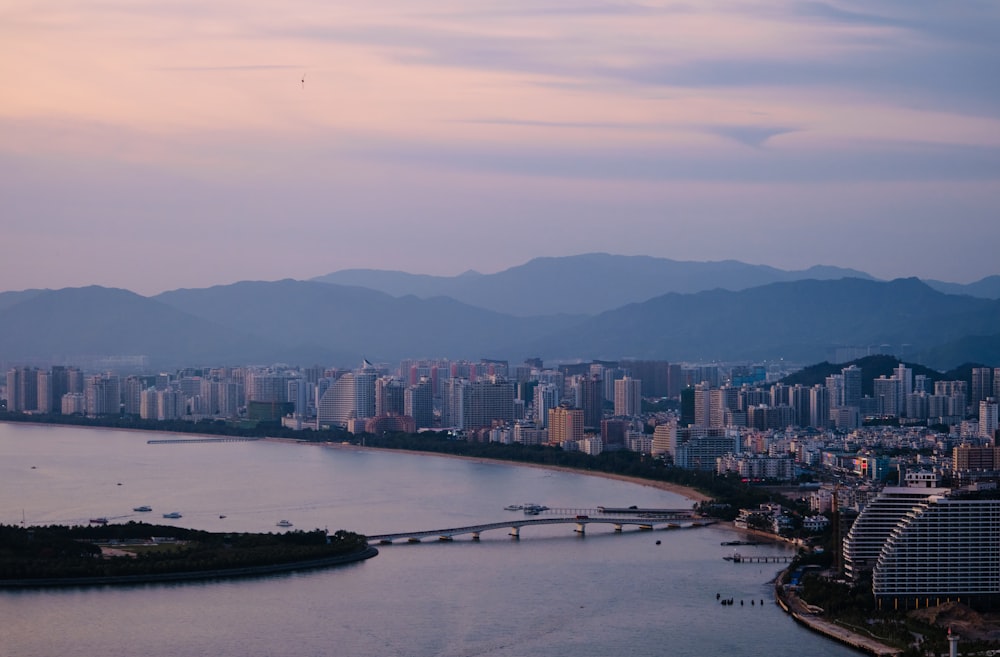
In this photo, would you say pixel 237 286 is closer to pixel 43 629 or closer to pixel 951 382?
pixel 951 382

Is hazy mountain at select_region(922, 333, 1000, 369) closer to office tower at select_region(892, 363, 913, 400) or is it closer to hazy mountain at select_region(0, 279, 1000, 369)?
hazy mountain at select_region(0, 279, 1000, 369)

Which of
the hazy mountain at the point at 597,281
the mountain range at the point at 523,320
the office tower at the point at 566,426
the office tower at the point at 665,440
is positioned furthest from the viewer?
the hazy mountain at the point at 597,281

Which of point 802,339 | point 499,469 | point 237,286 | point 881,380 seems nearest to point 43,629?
point 499,469

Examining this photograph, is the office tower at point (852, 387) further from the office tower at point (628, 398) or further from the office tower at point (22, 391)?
the office tower at point (22, 391)

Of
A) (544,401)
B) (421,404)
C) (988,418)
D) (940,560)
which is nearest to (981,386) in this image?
(988,418)

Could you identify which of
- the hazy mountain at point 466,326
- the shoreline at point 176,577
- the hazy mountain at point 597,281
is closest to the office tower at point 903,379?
the hazy mountain at point 466,326

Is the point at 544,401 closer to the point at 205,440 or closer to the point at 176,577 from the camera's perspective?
the point at 205,440
